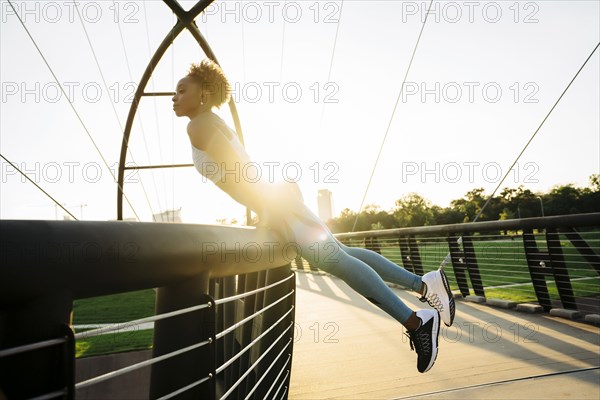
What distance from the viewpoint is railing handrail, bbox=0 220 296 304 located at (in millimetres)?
490

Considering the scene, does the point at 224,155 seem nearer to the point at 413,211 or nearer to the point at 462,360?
the point at 462,360

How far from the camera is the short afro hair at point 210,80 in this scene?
2.47 metres

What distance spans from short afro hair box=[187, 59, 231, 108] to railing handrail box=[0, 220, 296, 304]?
175 centimetres

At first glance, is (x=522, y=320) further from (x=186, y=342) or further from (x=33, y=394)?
(x=33, y=394)

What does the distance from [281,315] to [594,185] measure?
91.3 metres

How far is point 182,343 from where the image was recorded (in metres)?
0.77

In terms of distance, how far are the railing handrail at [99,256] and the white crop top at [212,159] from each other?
3.99 feet

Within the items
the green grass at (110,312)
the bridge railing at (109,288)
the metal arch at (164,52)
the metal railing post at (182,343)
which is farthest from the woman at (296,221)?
the green grass at (110,312)

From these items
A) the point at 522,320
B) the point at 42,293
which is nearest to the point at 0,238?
the point at 42,293

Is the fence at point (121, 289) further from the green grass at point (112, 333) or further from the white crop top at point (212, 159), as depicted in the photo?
the green grass at point (112, 333)

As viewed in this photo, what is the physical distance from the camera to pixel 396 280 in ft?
8.29

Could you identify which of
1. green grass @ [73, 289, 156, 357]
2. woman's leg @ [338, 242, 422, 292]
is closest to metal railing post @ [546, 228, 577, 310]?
woman's leg @ [338, 242, 422, 292]

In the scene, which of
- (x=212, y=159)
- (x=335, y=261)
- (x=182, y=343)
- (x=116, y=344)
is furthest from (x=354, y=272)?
(x=116, y=344)

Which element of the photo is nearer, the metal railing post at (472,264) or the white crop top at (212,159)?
the white crop top at (212,159)
